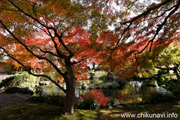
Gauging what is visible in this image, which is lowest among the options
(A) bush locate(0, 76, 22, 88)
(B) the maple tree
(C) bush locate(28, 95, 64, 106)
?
(C) bush locate(28, 95, 64, 106)

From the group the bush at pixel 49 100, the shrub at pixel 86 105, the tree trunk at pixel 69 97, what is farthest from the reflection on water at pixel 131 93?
the tree trunk at pixel 69 97

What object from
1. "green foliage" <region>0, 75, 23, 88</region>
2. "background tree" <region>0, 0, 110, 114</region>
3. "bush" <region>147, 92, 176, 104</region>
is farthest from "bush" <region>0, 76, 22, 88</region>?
"bush" <region>147, 92, 176, 104</region>

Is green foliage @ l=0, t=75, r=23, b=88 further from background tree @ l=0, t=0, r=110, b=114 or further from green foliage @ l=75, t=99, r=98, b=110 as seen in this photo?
green foliage @ l=75, t=99, r=98, b=110

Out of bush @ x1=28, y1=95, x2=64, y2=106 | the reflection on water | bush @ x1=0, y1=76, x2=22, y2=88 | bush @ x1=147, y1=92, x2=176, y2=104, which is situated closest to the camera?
bush @ x1=28, y1=95, x2=64, y2=106

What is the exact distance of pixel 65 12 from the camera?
13.5ft

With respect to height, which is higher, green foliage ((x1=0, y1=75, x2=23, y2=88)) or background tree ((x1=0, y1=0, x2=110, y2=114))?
background tree ((x1=0, y1=0, x2=110, y2=114))

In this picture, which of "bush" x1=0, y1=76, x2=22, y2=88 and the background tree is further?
"bush" x1=0, y1=76, x2=22, y2=88

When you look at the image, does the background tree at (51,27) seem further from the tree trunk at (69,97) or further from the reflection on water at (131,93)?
the reflection on water at (131,93)

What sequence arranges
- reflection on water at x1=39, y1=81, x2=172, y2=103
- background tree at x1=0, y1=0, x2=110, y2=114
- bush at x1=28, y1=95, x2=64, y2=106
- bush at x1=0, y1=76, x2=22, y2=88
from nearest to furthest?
background tree at x1=0, y1=0, x2=110, y2=114 → bush at x1=28, y1=95, x2=64, y2=106 → reflection on water at x1=39, y1=81, x2=172, y2=103 → bush at x1=0, y1=76, x2=22, y2=88

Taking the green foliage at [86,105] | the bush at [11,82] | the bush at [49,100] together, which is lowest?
the green foliage at [86,105]

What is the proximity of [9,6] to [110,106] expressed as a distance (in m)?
6.55

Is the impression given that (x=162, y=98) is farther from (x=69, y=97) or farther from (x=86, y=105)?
(x=69, y=97)

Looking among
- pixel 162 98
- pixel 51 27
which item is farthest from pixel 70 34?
pixel 162 98

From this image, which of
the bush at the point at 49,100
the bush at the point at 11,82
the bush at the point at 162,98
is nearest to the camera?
the bush at the point at 49,100
